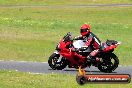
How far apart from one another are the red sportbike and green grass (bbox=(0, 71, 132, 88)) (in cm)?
178

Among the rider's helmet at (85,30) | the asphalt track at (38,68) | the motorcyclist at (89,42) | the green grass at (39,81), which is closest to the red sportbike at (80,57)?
the motorcyclist at (89,42)

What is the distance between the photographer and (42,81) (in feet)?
50.2

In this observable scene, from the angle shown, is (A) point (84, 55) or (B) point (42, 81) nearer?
(B) point (42, 81)

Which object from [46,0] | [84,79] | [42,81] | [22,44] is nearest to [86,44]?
[42,81]

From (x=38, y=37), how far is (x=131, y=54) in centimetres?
919

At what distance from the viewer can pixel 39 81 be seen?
50.1ft

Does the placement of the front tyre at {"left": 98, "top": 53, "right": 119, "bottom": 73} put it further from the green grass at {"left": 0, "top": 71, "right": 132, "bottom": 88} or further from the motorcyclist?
the green grass at {"left": 0, "top": 71, "right": 132, "bottom": 88}

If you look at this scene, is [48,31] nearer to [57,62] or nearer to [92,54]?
[57,62]

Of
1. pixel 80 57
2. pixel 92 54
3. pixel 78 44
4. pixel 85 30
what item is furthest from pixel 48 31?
pixel 92 54

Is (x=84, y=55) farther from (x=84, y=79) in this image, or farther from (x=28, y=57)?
(x=84, y=79)

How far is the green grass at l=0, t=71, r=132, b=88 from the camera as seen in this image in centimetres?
1453

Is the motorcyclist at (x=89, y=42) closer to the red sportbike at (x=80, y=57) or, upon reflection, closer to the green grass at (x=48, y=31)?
the red sportbike at (x=80, y=57)

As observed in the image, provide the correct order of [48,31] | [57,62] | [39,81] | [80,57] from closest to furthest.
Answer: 1. [39,81]
2. [80,57]
3. [57,62]
4. [48,31]

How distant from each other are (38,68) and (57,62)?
0.80 meters
